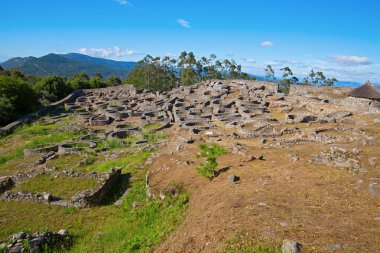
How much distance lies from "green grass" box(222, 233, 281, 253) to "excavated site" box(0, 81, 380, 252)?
0.46 ft

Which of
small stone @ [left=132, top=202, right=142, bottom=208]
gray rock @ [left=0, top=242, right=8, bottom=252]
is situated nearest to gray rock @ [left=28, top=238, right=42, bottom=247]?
gray rock @ [left=0, top=242, right=8, bottom=252]

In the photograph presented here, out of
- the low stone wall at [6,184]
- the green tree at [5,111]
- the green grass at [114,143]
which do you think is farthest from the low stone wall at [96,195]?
the green tree at [5,111]

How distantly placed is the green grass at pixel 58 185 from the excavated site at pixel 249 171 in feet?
0.48

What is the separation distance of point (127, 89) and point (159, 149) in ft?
130

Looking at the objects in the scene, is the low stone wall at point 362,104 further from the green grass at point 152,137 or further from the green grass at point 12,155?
the green grass at point 12,155

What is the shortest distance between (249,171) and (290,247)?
273 inches

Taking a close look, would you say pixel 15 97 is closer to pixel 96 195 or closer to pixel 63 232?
pixel 96 195

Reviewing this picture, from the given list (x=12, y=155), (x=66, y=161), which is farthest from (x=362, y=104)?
(x=12, y=155)

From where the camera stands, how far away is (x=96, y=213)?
525 inches

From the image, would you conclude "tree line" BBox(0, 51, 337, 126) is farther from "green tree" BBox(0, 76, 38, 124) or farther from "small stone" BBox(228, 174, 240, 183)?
"small stone" BBox(228, 174, 240, 183)

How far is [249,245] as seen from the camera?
7125 millimetres

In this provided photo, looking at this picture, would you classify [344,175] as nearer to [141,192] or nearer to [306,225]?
[306,225]


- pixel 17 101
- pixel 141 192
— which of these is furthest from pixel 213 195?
pixel 17 101

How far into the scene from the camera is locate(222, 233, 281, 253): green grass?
22.5 ft
